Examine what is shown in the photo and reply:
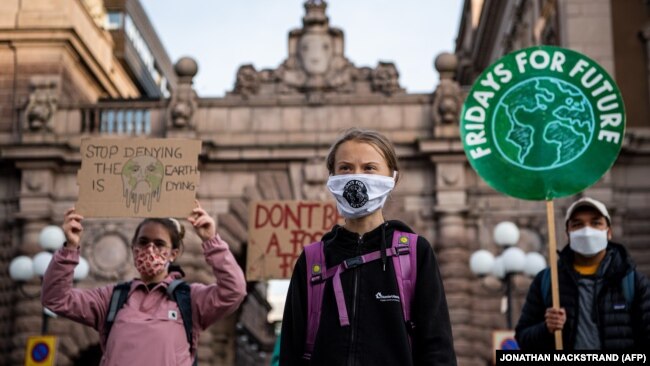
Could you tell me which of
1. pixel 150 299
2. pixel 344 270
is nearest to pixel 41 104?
pixel 150 299

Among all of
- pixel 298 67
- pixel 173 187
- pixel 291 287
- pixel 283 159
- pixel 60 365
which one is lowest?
pixel 60 365

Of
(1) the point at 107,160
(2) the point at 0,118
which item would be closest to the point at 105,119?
(2) the point at 0,118

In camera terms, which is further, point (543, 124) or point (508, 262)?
point (508, 262)

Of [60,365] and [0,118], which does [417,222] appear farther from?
[0,118]

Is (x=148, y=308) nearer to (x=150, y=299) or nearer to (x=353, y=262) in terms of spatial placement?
(x=150, y=299)

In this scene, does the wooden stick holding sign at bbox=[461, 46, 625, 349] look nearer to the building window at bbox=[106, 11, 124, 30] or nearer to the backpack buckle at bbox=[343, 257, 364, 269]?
the backpack buckle at bbox=[343, 257, 364, 269]

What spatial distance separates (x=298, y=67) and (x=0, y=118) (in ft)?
22.9

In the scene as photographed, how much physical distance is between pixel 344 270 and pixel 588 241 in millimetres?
2706

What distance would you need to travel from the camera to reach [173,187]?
20.8ft

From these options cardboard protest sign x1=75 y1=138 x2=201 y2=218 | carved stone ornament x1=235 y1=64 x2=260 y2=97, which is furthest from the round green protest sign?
carved stone ornament x1=235 y1=64 x2=260 y2=97

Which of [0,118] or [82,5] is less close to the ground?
[82,5]

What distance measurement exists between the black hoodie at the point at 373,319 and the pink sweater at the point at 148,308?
1.40 meters

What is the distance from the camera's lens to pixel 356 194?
4168 millimetres

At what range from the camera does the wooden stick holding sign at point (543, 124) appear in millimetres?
7184
